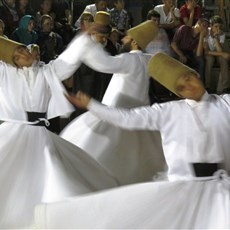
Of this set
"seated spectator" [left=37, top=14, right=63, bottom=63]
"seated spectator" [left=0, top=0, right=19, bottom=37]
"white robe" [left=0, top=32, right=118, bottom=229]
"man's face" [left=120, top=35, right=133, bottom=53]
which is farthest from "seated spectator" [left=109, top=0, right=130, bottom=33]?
"white robe" [left=0, top=32, right=118, bottom=229]

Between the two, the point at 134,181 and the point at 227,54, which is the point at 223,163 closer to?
the point at 134,181

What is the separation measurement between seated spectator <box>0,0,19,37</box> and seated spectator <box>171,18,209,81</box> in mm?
2273

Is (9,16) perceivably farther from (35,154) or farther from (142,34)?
(35,154)

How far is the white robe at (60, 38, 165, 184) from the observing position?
20.5ft

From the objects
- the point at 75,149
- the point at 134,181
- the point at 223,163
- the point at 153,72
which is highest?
the point at 153,72

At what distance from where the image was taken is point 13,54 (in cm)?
557

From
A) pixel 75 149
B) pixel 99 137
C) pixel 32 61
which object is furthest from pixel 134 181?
pixel 32 61

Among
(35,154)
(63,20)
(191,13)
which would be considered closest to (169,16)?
(191,13)

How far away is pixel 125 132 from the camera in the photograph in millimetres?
6367

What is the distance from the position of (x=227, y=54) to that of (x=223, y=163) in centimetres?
649

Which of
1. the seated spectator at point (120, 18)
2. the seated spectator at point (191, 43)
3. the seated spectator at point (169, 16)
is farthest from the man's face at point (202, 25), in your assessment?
Result: the seated spectator at point (120, 18)

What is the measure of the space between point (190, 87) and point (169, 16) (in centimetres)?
625

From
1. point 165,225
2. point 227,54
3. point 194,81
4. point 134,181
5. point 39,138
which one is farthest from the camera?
point 227,54

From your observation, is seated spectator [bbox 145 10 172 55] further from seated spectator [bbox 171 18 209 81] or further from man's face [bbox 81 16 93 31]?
seated spectator [bbox 171 18 209 81]
